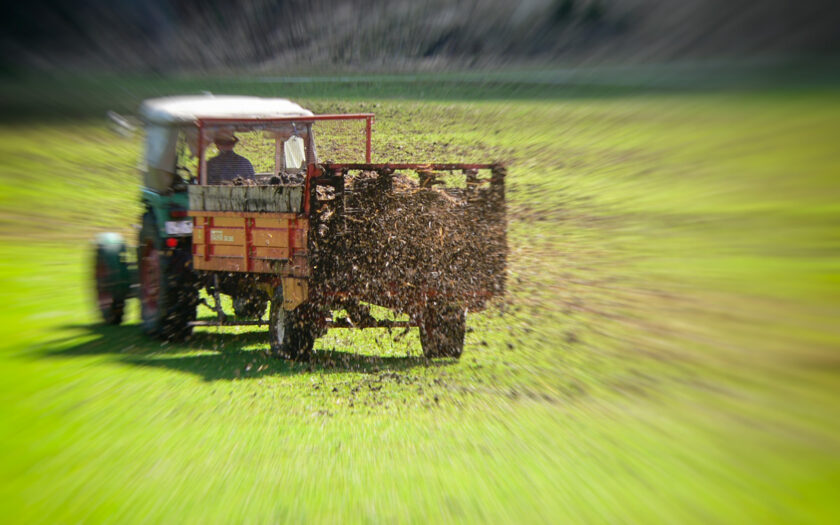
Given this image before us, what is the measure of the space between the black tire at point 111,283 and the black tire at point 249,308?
1.66 m

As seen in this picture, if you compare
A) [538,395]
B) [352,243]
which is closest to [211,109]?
[352,243]

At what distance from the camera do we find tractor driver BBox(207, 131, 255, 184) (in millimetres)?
8773

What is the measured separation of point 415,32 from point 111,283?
8.19 metres

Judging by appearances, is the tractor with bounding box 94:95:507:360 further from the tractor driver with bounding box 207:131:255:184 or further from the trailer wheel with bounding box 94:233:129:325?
the trailer wheel with bounding box 94:233:129:325

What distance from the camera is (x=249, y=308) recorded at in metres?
9.67

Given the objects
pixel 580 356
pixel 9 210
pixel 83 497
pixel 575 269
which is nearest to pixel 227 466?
pixel 83 497

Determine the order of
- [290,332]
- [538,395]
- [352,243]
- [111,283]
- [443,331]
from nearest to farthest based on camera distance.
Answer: [538,395]
[352,243]
[290,332]
[443,331]
[111,283]

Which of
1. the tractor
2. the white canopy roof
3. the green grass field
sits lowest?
the green grass field

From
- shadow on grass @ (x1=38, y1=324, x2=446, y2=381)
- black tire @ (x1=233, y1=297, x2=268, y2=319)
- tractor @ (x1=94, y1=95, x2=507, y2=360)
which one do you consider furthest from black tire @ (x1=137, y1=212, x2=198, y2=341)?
black tire @ (x1=233, y1=297, x2=268, y2=319)

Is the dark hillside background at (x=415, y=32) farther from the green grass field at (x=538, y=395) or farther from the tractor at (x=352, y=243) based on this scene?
the tractor at (x=352, y=243)

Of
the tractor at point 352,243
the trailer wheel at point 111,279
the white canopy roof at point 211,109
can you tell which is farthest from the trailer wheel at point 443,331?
the trailer wheel at point 111,279

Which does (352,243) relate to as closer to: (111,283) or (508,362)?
(508,362)

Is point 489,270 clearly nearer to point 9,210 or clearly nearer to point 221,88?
point 9,210

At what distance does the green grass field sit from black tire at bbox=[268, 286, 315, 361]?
216 millimetres
